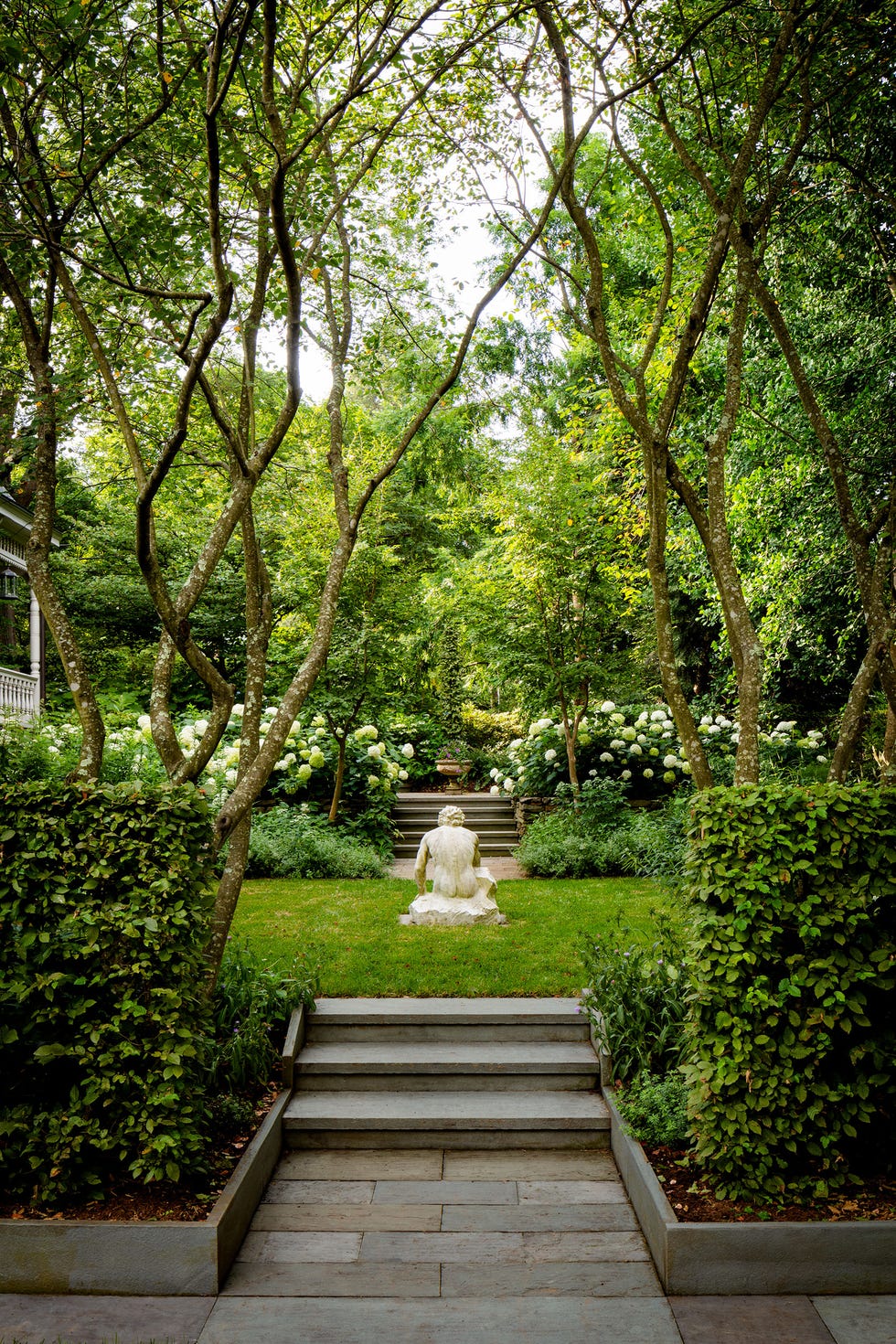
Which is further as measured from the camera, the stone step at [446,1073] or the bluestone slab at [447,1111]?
the stone step at [446,1073]

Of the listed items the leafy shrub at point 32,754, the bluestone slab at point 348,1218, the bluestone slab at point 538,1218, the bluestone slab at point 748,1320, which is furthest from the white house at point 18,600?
the bluestone slab at point 748,1320

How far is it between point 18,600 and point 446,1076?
575 inches

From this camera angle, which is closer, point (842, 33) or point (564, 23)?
point (564, 23)

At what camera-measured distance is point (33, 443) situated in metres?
5.80

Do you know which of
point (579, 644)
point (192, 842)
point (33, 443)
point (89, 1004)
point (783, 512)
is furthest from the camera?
point (579, 644)

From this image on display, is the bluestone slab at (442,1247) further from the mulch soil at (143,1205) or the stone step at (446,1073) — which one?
the stone step at (446,1073)

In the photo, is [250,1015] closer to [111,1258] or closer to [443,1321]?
[111,1258]

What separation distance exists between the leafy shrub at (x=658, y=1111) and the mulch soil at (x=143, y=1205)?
83.2 inches

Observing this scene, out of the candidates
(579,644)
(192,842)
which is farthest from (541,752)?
(192,842)

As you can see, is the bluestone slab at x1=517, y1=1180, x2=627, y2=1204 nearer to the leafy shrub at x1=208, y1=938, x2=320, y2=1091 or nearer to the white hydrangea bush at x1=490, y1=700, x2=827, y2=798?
the leafy shrub at x1=208, y1=938, x2=320, y2=1091

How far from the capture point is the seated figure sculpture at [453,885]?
8.38 meters

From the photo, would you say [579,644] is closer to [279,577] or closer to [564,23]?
[279,577]

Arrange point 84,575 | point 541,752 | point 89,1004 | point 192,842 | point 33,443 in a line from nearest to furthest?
1. point 89,1004
2. point 192,842
3. point 33,443
4. point 541,752
5. point 84,575

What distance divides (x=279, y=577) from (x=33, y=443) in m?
9.46
